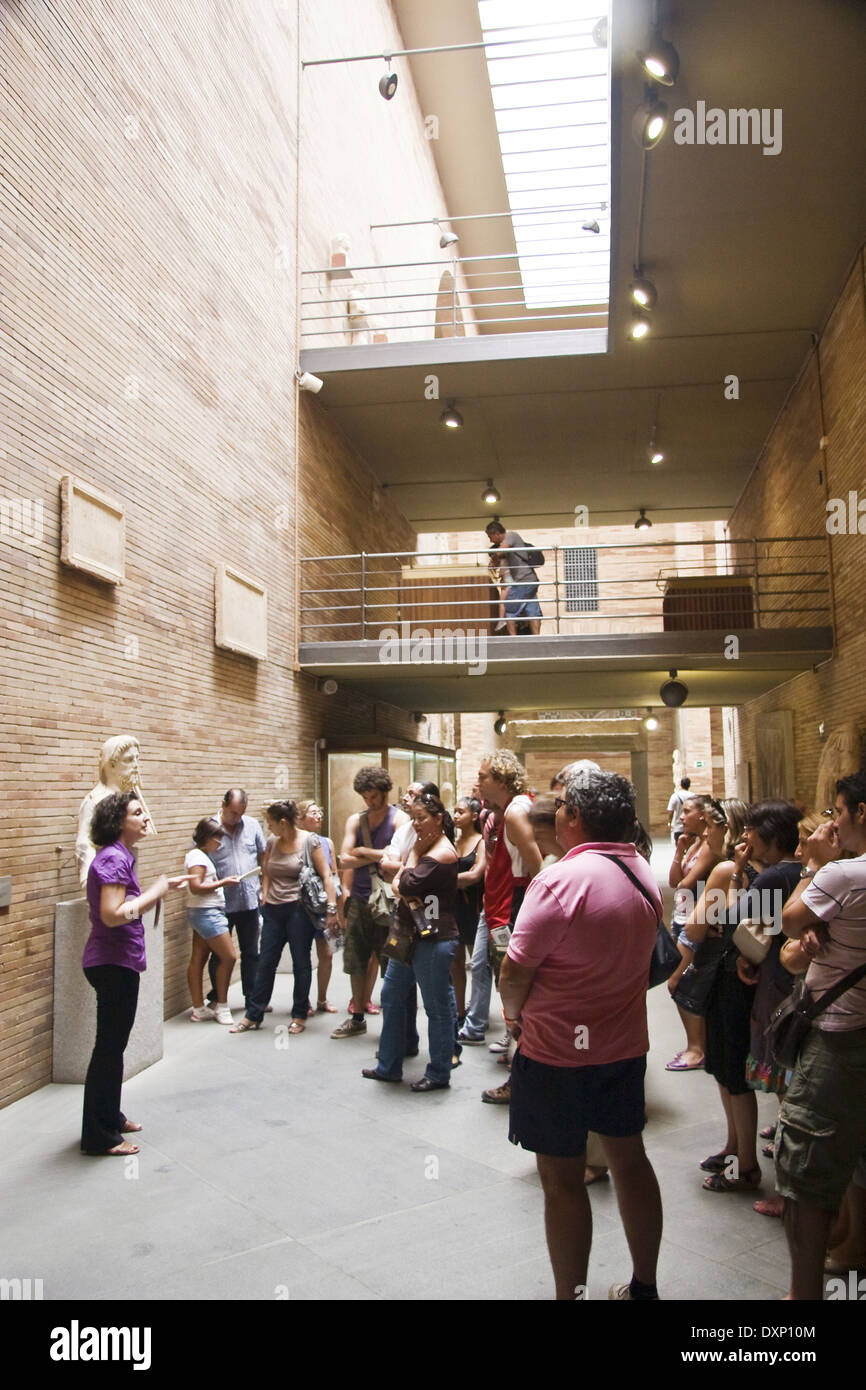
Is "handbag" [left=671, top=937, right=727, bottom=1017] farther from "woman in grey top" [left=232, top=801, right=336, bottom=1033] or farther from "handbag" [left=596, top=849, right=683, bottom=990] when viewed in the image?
"woman in grey top" [left=232, top=801, right=336, bottom=1033]

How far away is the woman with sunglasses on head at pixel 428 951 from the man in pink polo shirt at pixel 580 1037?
2359 mm

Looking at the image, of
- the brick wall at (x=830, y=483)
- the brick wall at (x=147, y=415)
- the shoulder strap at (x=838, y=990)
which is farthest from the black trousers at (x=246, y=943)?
the brick wall at (x=830, y=483)

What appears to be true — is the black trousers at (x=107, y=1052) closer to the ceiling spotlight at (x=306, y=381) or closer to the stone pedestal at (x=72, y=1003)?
the stone pedestal at (x=72, y=1003)

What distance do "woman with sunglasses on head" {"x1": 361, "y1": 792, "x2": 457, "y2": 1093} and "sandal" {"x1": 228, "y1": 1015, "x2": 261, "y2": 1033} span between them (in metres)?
1.74

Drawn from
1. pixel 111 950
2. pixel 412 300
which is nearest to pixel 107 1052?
pixel 111 950

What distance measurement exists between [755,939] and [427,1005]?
7.05 ft

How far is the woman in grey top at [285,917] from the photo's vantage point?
6.82m

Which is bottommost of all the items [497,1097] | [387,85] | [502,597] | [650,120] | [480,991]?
[497,1097]

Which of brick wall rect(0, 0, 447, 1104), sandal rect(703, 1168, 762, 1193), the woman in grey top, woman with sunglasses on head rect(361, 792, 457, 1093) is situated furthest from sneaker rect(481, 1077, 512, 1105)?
brick wall rect(0, 0, 447, 1104)

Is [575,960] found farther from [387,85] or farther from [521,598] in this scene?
[387,85]

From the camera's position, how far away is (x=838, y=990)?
279cm

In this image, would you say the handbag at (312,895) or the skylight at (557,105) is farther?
the skylight at (557,105)

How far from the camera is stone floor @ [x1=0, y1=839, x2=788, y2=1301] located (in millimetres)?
3277
